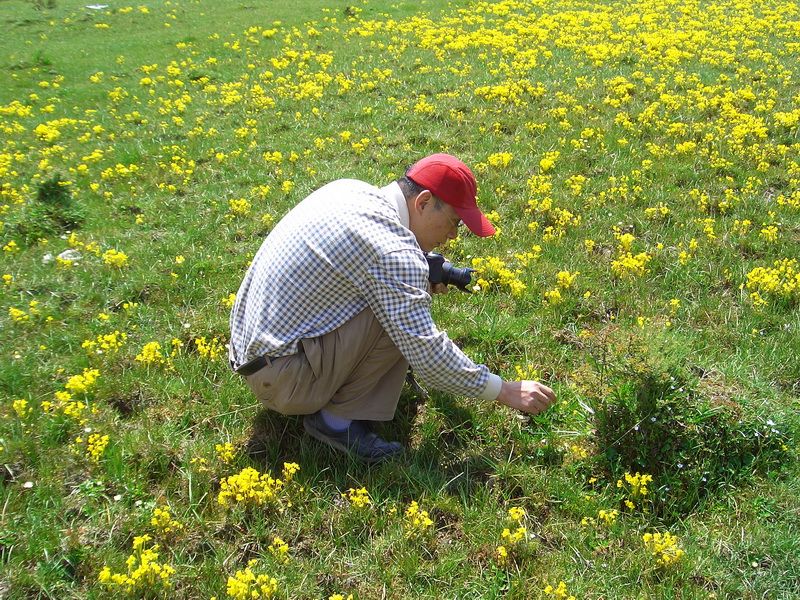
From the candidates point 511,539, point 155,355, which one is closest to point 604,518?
point 511,539

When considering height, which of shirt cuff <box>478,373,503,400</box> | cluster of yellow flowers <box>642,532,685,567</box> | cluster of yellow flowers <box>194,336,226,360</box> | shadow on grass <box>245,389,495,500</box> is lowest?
shadow on grass <box>245,389,495,500</box>

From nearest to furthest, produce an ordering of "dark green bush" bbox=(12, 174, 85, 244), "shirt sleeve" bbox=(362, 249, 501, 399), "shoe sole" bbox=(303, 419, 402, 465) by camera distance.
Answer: "shirt sleeve" bbox=(362, 249, 501, 399) < "shoe sole" bbox=(303, 419, 402, 465) < "dark green bush" bbox=(12, 174, 85, 244)

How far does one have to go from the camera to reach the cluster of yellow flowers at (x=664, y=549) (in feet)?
11.1

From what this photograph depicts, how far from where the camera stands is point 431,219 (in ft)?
12.9

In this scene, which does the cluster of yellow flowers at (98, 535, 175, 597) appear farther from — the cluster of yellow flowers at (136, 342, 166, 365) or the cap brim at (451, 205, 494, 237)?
the cap brim at (451, 205, 494, 237)

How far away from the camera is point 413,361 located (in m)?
3.71

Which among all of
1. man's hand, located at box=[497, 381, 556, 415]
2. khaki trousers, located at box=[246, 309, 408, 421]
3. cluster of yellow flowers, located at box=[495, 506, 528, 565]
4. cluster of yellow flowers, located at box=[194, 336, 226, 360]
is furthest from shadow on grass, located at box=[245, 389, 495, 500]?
cluster of yellow flowers, located at box=[194, 336, 226, 360]

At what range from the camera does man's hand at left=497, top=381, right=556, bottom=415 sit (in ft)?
12.8

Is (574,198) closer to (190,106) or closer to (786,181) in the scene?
(786,181)

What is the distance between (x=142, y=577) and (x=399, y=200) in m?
2.43

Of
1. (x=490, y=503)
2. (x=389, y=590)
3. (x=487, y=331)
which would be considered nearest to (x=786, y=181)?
(x=487, y=331)

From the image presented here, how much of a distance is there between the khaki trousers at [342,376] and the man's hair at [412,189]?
28.7 inches

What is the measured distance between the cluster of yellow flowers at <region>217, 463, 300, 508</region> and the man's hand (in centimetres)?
143

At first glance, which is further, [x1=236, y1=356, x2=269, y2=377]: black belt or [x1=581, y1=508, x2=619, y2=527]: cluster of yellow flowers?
[x1=236, y1=356, x2=269, y2=377]: black belt
